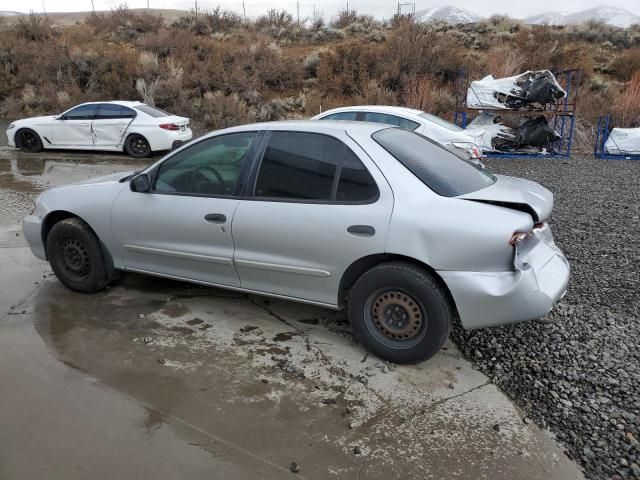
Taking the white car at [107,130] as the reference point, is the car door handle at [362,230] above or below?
above

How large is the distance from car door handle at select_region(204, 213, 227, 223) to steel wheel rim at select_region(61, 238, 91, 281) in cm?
139

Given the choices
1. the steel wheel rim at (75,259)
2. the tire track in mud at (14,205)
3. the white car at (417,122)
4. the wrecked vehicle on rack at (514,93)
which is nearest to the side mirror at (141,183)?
the steel wheel rim at (75,259)

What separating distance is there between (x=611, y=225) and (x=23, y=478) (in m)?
7.14

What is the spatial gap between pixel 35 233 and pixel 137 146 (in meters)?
8.27

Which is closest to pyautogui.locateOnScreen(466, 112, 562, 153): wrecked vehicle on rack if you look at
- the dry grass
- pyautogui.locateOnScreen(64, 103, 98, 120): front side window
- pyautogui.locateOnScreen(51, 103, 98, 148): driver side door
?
the dry grass

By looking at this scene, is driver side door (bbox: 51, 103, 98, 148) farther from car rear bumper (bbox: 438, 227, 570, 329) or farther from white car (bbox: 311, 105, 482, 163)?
car rear bumper (bbox: 438, 227, 570, 329)

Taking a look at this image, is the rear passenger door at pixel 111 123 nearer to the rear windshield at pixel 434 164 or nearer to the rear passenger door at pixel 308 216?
the rear passenger door at pixel 308 216

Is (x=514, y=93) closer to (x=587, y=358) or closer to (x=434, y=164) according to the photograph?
(x=434, y=164)

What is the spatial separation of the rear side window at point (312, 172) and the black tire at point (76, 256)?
1756mm

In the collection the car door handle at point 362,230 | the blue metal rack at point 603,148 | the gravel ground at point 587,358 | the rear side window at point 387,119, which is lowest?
the blue metal rack at point 603,148

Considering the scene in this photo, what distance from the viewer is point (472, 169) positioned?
4.11m

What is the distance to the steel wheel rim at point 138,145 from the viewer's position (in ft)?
41.2

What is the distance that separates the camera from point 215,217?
402cm

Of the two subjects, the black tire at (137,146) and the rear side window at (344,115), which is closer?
the rear side window at (344,115)
